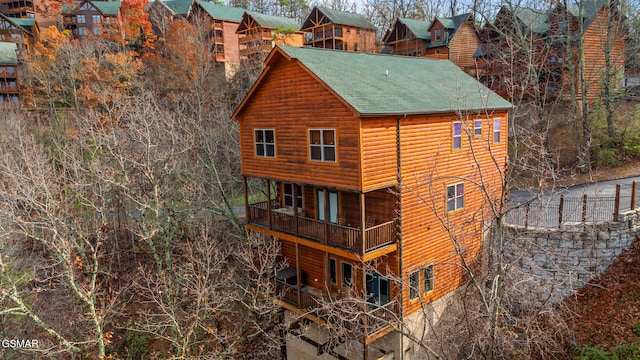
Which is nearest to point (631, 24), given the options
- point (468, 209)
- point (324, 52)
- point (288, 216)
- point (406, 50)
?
point (406, 50)

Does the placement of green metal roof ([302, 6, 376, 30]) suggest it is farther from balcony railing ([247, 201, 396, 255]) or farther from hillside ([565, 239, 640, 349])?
hillside ([565, 239, 640, 349])

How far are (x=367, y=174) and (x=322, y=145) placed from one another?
7.05ft

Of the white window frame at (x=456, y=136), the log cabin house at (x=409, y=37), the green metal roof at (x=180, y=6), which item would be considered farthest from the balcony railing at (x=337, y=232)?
the green metal roof at (x=180, y=6)

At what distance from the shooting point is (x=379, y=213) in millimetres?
16078

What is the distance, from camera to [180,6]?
5269 centimetres

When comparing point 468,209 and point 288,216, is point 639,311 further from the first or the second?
point 288,216

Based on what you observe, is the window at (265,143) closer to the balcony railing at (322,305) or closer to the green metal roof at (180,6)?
the balcony railing at (322,305)

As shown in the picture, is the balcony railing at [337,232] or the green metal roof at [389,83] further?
the balcony railing at [337,232]

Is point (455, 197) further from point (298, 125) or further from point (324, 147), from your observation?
point (298, 125)

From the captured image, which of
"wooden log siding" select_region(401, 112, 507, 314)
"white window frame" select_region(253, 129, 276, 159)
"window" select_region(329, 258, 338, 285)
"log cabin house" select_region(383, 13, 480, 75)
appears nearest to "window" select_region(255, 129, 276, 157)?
"white window frame" select_region(253, 129, 276, 159)

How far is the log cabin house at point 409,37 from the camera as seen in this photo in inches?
1794

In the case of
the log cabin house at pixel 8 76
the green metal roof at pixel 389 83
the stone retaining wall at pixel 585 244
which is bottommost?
the stone retaining wall at pixel 585 244

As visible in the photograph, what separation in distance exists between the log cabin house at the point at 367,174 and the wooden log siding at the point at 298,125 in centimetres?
5

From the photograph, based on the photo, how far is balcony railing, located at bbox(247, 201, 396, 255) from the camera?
1452 cm
